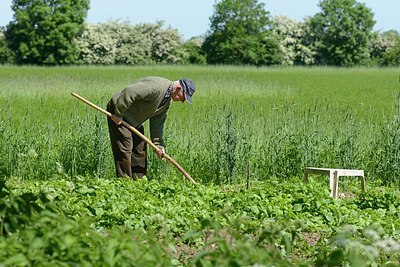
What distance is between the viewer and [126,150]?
10742 mm

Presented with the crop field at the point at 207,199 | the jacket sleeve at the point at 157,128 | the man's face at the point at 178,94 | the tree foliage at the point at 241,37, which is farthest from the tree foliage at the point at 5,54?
the man's face at the point at 178,94

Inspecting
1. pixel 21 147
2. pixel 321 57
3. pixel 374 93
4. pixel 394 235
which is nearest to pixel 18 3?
pixel 321 57

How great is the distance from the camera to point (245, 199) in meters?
8.76

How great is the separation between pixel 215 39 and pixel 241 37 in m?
2.52

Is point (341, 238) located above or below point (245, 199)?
above

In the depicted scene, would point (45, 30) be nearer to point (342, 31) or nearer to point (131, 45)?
point (131, 45)

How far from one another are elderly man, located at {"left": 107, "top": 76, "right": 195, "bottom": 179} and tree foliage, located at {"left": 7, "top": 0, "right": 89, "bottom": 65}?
61.1 m

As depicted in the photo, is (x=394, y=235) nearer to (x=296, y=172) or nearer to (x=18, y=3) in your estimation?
(x=296, y=172)

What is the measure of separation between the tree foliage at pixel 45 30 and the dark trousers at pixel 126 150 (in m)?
60.9

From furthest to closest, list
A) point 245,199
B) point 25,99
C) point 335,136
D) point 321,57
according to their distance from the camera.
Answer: point 321,57
point 25,99
point 335,136
point 245,199

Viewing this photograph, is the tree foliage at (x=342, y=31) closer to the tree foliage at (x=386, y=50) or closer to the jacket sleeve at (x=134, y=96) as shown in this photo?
the tree foliage at (x=386, y=50)

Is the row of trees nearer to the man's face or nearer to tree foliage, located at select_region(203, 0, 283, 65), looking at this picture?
tree foliage, located at select_region(203, 0, 283, 65)

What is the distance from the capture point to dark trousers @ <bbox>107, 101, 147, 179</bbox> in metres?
10.7

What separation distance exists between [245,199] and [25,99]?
1469 cm
